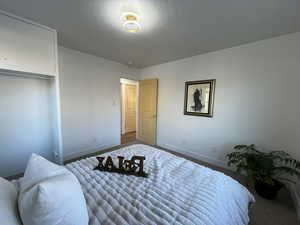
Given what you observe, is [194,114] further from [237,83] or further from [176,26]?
[176,26]

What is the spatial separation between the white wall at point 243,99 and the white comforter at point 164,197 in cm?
150

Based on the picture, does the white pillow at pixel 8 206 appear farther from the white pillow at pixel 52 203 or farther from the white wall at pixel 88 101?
the white wall at pixel 88 101

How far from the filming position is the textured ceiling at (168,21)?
1481 mm

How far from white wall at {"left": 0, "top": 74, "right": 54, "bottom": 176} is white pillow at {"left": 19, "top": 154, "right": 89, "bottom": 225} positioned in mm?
1901

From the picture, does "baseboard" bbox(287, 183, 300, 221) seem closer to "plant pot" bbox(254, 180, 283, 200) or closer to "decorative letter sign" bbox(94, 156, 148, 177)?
"plant pot" bbox(254, 180, 283, 200)

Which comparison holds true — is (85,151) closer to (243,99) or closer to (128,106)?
(128,106)

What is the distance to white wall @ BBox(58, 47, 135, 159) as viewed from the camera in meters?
2.81

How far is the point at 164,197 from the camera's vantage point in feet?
3.31

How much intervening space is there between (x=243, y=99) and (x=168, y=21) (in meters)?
1.92

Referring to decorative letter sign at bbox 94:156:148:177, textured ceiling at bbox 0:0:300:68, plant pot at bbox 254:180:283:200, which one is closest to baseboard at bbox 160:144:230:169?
plant pot at bbox 254:180:283:200

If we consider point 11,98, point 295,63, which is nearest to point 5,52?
point 11,98

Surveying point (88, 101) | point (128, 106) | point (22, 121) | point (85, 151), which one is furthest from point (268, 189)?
point (128, 106)

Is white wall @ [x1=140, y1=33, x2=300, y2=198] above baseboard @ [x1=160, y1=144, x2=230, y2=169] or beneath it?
above

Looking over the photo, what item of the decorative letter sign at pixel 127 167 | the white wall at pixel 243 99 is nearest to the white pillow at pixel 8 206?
the decorative letter sign at pixel 127 167
